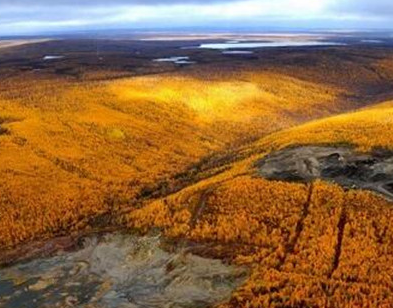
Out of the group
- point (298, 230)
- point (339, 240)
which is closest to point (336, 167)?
point (298, 230)

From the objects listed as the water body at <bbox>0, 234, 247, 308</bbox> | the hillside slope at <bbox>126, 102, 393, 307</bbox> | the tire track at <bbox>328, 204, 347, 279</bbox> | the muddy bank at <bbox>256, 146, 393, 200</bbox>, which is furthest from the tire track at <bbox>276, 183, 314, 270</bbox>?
the water body at <bbox>0, 234, 247, 308</bbox>

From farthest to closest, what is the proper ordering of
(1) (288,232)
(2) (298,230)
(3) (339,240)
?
(2) (298,230) < (1) (288,232) < (3) (339,240)

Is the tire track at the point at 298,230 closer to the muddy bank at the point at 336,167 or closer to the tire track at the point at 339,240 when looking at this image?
the tire track at the point at 339,240

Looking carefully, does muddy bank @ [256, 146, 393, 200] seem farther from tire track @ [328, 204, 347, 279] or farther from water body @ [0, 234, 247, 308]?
water body @ [0, 234, 247, 308]

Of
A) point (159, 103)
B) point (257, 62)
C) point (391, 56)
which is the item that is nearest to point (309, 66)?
point (257, 62)

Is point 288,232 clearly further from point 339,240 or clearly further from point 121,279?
point 121,279

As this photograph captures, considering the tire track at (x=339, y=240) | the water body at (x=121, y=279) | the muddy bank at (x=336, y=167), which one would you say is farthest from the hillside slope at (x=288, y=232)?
the water body at (x=121, y=279)

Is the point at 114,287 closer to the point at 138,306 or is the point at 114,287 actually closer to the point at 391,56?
the point at 138,306
